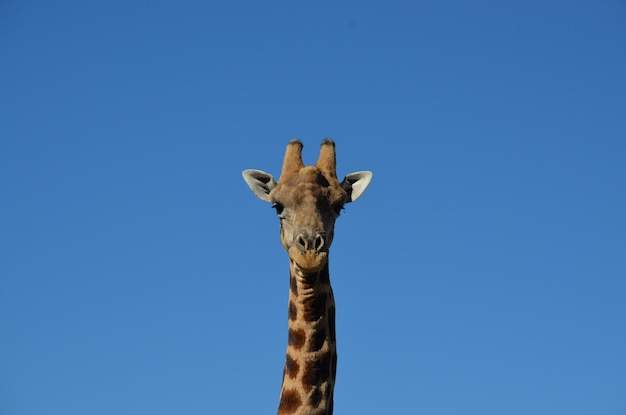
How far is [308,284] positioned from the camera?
54.1 ft

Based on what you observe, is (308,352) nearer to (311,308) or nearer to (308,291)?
(311,308)

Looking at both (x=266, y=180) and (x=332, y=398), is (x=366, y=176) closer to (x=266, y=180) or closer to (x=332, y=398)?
(x=266, y=180)

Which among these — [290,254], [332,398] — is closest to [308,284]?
[290,254]

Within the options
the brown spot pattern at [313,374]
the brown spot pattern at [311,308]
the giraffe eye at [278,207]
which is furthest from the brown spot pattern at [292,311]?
the giraffe eye at [278,207]

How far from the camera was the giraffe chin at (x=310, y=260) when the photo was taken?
15984 mm

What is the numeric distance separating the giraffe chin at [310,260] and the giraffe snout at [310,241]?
2.1 inches

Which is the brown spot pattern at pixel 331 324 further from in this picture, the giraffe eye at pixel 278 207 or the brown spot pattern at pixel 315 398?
the giraffe eye at pixel 278 207

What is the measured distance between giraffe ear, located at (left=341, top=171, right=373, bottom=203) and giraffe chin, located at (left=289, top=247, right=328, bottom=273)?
2.39 m

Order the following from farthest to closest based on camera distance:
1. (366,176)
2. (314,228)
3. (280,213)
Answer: (366,176)
(280,213)
(314,228)

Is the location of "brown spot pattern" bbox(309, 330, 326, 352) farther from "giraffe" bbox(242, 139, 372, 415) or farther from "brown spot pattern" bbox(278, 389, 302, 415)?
"brown spot pattern" bbox(278, 389, 302, 415)

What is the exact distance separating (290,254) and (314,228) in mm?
573

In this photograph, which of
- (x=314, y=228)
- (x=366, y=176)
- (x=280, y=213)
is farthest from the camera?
(x=366, y=176)

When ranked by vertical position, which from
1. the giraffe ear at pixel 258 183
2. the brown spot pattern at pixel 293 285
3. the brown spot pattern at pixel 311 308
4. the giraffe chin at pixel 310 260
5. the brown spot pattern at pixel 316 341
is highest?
the giraffe ear at pixel 258 183

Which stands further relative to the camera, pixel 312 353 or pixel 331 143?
pixel 331 143
